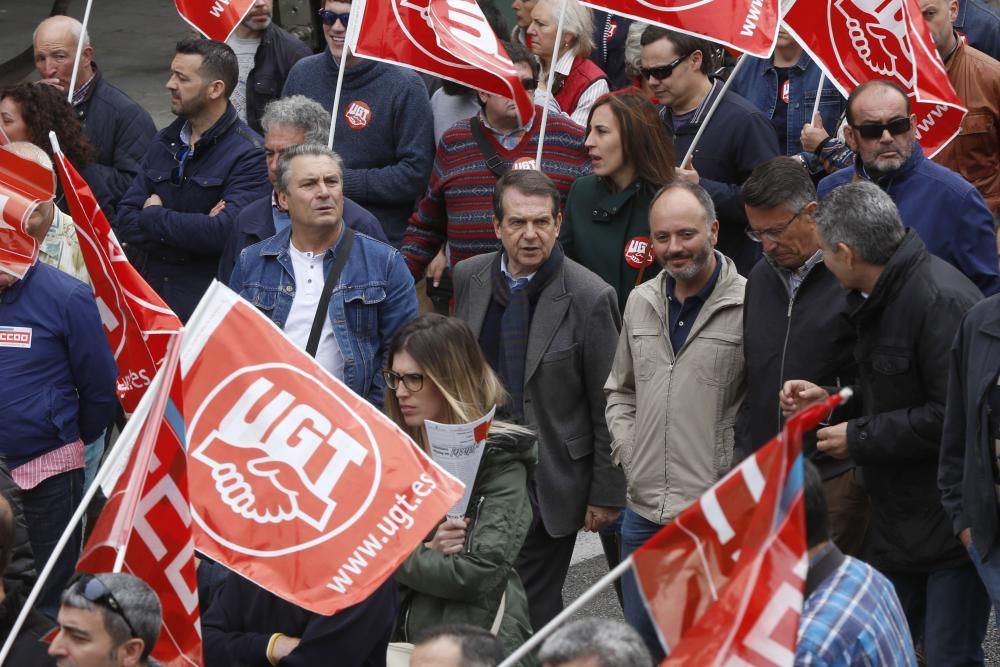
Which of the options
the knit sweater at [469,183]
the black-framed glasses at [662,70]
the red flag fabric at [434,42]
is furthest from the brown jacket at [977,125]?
the red flag fabric at [434,42]

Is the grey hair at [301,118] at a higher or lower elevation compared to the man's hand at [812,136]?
lower

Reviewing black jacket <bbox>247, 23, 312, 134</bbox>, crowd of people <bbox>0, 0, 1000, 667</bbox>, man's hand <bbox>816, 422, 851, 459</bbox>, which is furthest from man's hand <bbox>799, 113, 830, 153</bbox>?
black jacket <bbox>247, 23, 312, 134</bbox>

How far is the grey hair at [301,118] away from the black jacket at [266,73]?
182cm

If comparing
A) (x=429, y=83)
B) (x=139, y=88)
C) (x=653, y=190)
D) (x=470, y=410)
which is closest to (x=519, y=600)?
(x=470, y=410)

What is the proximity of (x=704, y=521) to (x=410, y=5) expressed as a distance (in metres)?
4.38

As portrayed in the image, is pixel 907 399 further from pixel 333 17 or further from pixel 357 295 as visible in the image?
pixel 333 17

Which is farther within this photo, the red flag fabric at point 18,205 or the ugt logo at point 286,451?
the red flag fabric at point 18,205

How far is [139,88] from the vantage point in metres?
15.3

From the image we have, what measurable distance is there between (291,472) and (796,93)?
4716 millimetres

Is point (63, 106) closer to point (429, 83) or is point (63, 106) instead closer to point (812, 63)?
point (429, 83)

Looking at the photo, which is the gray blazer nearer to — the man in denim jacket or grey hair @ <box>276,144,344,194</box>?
the man in denim jacket

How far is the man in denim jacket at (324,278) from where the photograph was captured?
6.58 m

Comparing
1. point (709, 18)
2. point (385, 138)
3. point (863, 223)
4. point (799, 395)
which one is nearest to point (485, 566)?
point (799, 395)

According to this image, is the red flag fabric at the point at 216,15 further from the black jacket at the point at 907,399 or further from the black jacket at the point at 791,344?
the black jacket at the point at 907,399
